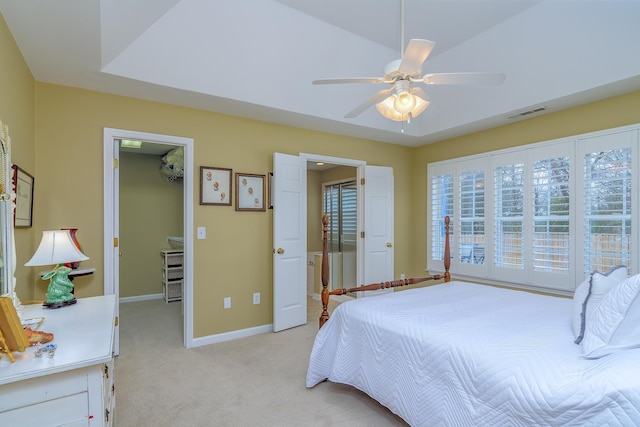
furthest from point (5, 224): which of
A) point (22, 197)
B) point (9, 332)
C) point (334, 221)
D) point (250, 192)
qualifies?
point (334, 221)

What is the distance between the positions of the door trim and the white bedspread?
5.06ft

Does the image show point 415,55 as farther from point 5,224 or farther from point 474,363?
point 5,224

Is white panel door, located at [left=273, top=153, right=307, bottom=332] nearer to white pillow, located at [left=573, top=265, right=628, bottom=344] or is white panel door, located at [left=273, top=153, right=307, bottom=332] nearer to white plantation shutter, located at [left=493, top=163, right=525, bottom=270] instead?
white plantation shutter, located at [left=493, top=163, right=525, bottom=270]

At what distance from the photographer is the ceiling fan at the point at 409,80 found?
1938mm

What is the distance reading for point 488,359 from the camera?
4.89ft

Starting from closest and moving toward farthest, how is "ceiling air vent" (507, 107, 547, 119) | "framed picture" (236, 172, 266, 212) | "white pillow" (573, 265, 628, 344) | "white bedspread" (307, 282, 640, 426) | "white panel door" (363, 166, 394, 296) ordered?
"white bedspread" (307, 282, 640, 426), "white pillow" (573, 265, 628, 344), "ceiling air vent" (507, 107, 547, 119), "framed picture" (236, 172, 266, 212), "white panel door" (363, 166, 394, 296)

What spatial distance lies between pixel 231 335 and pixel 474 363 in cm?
268

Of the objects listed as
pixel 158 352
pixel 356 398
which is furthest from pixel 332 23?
pixel 158 352

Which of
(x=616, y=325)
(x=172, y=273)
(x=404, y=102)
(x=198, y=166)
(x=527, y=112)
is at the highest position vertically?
(x=527, y=112)

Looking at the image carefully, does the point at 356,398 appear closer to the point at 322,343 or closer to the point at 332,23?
the point at 322,343

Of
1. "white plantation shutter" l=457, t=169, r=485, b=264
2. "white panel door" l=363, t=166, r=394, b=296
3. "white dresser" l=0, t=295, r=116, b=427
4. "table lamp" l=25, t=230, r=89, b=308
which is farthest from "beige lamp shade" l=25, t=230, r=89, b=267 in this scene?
"white plantation shutter" l=457, t=169, r=485, b=264

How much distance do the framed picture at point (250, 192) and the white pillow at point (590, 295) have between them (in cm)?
290

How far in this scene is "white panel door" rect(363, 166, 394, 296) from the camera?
462cm

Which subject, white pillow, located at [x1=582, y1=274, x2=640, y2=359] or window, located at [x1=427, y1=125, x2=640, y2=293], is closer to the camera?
white pillow, located at [x1=582, y1=274, x2=640, y2=359]
